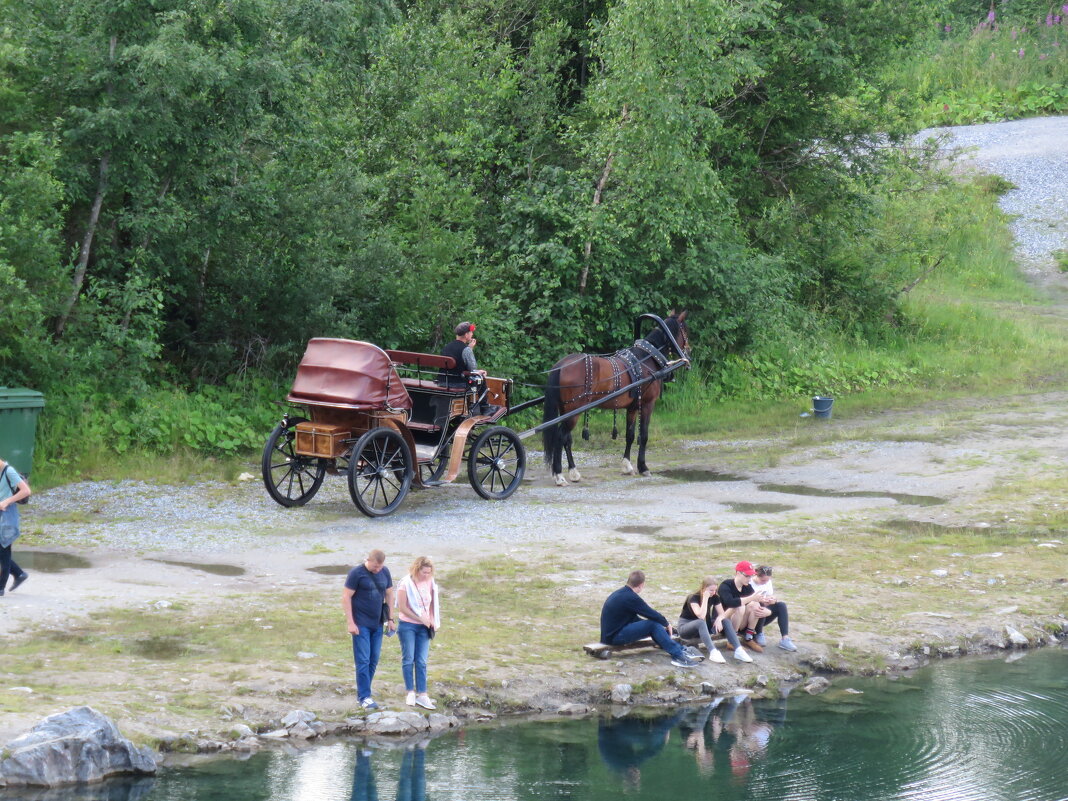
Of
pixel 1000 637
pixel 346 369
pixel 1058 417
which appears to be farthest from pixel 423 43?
pixel 1000 637

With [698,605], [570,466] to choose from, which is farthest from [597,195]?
[698,605]

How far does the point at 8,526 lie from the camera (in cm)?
1067

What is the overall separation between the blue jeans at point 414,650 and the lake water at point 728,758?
21.1 inches

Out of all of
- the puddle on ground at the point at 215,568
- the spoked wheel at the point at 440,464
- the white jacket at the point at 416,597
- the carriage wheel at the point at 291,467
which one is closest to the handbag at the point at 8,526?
the puddle on ground at the point at 215,568

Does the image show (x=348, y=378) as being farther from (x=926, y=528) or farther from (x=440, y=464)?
(x=926, y=528)

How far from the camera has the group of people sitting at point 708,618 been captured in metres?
10.3

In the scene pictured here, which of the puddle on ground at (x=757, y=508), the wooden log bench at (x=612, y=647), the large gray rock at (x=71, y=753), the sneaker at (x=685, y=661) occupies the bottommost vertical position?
the large gray rock at (x=71, y=753)

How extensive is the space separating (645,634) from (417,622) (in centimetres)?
219

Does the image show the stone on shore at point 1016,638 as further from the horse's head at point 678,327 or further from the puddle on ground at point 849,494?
the horse's head at point 678,327

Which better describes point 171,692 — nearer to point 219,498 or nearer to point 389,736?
point 389,736

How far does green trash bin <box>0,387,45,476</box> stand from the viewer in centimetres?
1456

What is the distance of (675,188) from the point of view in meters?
21.7

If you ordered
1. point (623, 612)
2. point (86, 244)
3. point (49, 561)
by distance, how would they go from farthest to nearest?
point (86, 244) < point (49, 561) < point (623, 612)

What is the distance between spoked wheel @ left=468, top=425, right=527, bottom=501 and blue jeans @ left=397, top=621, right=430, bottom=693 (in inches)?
263
